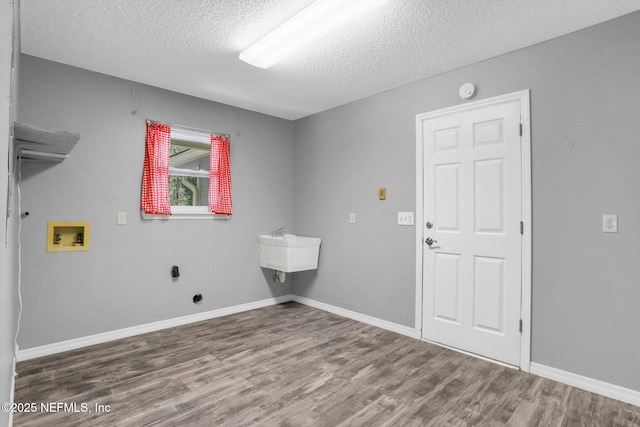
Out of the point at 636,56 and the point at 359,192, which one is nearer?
the point at 636,56

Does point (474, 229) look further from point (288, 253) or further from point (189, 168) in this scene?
point (189, 168)

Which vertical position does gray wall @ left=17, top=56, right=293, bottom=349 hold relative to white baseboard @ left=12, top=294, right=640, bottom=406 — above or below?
above

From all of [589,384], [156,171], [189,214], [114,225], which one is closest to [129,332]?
[114,225]

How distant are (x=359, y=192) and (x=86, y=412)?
2.97 m

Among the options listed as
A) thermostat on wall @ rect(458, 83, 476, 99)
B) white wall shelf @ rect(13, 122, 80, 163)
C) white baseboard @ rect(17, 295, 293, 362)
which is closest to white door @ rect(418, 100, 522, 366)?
thermostat on wall @ rect(458, 83, 476, 99)

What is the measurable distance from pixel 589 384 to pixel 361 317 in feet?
6.60

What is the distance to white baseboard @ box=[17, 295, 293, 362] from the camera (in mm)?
2746

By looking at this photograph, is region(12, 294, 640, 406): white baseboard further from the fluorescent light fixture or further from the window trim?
the fluorescent light fixture

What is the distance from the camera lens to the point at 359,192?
381cm

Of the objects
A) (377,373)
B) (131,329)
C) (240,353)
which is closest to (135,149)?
(131,329)

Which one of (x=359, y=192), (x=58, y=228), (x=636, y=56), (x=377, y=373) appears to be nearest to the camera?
(x=636, y=56)

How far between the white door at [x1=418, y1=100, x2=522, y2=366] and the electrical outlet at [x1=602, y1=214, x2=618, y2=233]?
1.68ft

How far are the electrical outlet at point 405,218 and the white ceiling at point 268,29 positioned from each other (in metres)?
1.31

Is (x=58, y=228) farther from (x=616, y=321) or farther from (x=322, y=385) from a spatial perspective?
(x=616, y=321)
